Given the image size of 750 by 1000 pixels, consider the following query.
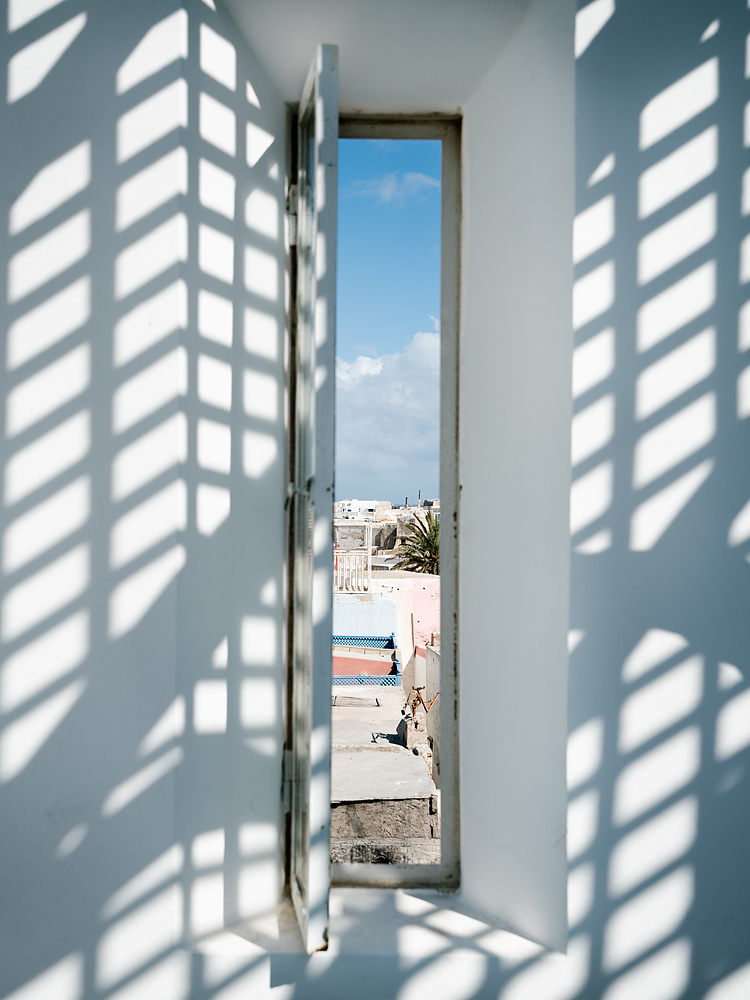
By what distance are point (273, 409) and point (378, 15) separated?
2.95 feet

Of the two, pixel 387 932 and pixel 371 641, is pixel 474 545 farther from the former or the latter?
pixel 371 641

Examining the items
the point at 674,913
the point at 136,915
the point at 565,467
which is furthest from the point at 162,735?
the point at 674,913

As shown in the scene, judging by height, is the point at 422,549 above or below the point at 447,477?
below

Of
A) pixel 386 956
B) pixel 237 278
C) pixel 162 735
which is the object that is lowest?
pixel 386 956

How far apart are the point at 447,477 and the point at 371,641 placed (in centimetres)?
1217

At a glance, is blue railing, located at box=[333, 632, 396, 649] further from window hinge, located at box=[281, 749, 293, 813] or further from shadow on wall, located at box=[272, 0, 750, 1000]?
shadow on wall, located at box=[272, 0, 750, 1000]

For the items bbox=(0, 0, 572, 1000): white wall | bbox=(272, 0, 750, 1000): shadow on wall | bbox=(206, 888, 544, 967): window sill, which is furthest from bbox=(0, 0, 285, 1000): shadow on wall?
bbox=(272, 0, 750, 1000): shadow on wall

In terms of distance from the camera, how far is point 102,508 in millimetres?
1184

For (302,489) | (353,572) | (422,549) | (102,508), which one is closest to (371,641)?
(353,572)

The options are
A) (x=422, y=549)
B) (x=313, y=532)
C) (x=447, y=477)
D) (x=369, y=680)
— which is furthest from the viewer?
(x=422, y=549)

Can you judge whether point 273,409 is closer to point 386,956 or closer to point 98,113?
point 98,113

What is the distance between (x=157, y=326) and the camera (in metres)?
1.20

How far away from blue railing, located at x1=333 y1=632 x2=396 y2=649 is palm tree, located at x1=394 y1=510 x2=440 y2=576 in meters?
3.97

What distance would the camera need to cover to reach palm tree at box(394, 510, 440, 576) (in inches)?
663
